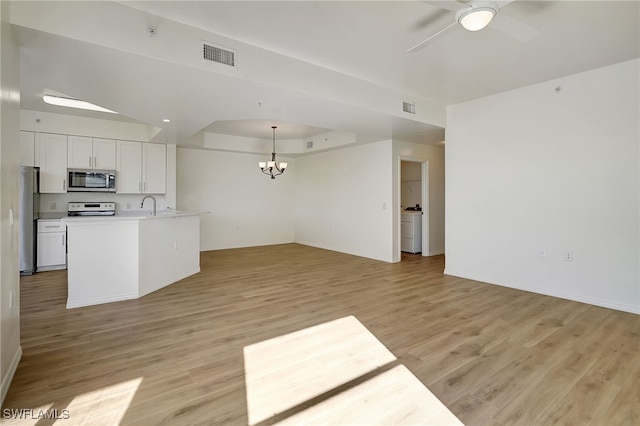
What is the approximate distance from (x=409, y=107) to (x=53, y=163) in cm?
636

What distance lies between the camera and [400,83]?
428 centimetres

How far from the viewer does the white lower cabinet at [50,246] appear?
541cm

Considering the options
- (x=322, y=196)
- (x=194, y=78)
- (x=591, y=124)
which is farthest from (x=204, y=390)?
(x=322, y=196)

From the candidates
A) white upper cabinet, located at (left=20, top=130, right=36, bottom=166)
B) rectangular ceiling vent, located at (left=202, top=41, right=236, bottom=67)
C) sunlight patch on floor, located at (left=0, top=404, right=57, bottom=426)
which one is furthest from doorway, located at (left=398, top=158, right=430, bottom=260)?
white upper cabinet, located at (left=20, top=130, right=36, bottom=166)

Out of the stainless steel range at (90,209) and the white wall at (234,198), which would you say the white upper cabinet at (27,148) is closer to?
the stainless steel range at (90,209)

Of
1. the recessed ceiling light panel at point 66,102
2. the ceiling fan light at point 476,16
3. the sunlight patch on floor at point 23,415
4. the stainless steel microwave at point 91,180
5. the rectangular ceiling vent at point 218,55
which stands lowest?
the sunlight patch on floor at point 23,415

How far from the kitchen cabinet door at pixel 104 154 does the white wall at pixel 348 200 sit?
15.3ft

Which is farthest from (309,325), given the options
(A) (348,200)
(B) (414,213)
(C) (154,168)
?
(C) (154,168)

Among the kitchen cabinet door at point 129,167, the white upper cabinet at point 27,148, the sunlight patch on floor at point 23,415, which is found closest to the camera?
the sunlight patch on floor at point 23,415

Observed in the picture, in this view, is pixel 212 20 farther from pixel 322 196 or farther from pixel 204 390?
pixel 322 196

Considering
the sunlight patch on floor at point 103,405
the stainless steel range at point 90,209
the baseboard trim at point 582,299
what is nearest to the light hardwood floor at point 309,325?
the sunlight patch on floor at point 103,405

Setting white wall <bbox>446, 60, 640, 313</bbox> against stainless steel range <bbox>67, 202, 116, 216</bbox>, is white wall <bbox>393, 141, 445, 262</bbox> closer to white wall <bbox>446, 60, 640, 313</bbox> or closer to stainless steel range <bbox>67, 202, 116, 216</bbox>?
white wall <bbox>446, 60, 640, 313</bbox>

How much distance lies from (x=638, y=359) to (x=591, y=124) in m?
2.81

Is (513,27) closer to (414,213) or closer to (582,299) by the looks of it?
(582,299)
